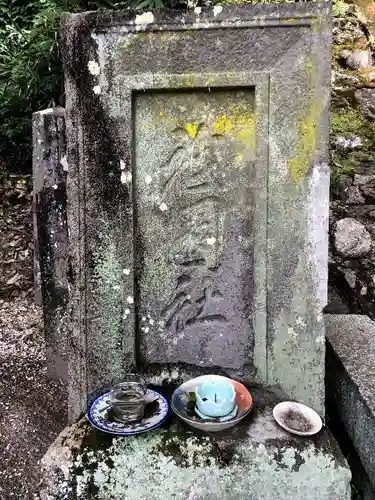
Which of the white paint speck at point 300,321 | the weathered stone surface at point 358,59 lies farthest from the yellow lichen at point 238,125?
the weathered stone surface at point 358,59

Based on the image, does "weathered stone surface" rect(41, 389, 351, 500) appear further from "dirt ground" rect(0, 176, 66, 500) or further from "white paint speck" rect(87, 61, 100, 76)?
"white paint speck" rect(87, 61, 100, 76)

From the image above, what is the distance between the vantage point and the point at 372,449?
2.06 m

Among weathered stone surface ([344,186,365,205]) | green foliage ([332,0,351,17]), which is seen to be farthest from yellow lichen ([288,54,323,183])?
green foliage ([332,0,351,17])

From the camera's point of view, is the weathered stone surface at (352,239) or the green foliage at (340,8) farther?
the green foliage at (340,8)

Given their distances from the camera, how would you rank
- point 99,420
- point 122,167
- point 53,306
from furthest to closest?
Result: point 53,306
point 122,167
point 99,420

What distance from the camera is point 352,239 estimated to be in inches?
→ 159

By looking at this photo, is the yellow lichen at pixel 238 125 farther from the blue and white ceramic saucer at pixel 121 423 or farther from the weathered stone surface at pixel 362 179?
the weathered stone surface at pixel 362 179

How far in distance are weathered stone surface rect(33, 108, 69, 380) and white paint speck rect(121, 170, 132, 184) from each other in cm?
158

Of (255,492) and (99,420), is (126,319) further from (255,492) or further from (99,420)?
(255,492)

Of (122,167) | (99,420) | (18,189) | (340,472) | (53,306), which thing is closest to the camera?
(340,472)

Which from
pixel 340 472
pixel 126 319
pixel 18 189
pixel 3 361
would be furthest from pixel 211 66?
pixel 18 189

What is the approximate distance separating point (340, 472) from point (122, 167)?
1.54 meters

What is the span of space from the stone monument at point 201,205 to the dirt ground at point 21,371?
76 cm

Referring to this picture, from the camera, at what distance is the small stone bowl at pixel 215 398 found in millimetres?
1988
